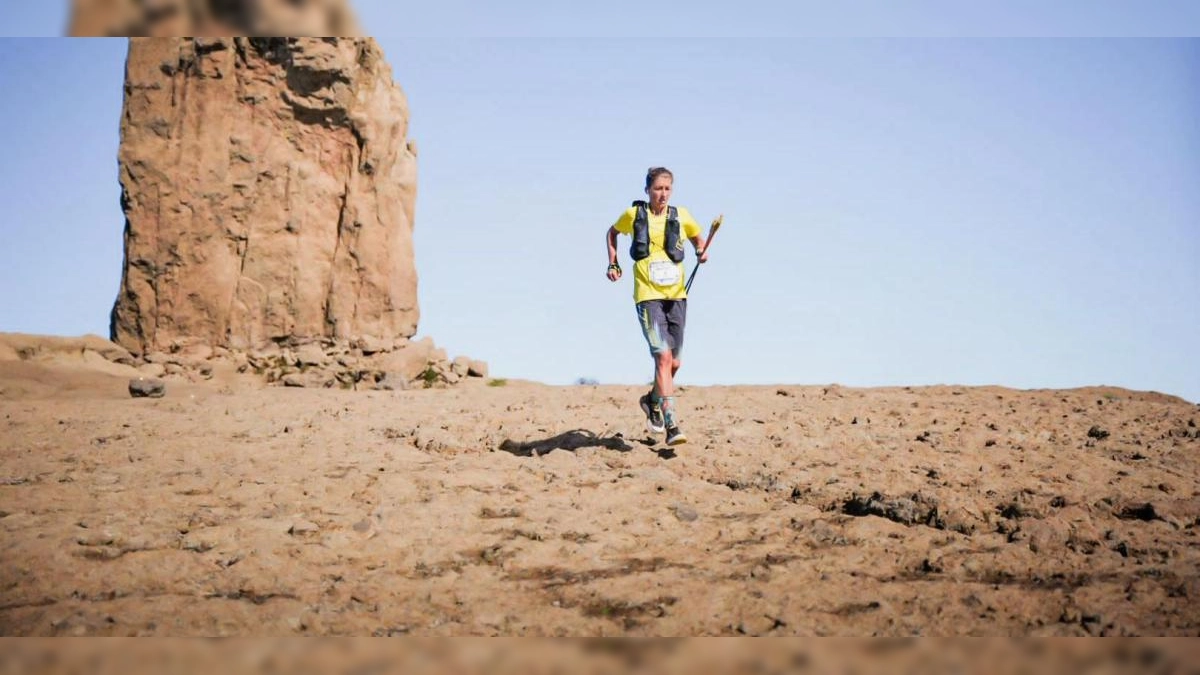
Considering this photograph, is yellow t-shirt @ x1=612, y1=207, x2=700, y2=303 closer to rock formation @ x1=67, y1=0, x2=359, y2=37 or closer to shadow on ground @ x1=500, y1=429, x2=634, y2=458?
shadow on ground @ x1=500, y1=429, x2=634, y2=458

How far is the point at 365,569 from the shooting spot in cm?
421

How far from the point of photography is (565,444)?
722 cm

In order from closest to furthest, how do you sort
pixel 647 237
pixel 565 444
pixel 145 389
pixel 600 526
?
pixel 600 526
pixel 647 237
pixel 565 444
pixel 145 389

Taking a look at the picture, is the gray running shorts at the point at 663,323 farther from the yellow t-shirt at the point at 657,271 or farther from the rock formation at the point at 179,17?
the rock formation at the point at 179,17

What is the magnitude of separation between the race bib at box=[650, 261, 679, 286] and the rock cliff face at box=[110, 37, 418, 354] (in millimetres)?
9933

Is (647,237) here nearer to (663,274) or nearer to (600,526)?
(663,274)

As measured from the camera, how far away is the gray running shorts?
21.7ft

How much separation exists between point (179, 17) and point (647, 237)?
15.8ft

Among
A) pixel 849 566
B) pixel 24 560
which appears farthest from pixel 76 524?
pixel 849 566

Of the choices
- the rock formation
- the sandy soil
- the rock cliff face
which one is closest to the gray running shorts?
the sandy soil

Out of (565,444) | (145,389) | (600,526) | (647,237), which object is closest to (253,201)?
(145,389)

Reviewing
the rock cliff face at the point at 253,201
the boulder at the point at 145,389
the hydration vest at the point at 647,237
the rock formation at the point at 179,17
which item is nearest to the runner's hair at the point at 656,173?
the hydration vest at the point at 647,237

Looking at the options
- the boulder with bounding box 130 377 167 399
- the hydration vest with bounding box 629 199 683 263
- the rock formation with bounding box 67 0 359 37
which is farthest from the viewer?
the boulder with bounding box 130 377 167 399

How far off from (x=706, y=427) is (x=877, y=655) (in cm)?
508
